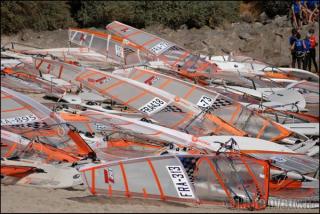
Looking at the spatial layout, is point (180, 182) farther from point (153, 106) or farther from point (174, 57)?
point (174, 57)

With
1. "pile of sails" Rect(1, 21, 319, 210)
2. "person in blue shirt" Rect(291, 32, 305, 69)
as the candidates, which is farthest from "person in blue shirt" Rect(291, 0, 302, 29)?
"pile of sails" Rect(1, 21, 319, 210)

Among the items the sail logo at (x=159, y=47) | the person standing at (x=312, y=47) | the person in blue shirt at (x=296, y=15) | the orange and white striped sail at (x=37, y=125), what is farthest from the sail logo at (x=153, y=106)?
the person in blue shirt at (x=296, y=15)

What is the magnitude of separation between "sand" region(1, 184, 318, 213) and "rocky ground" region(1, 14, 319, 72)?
13445mm

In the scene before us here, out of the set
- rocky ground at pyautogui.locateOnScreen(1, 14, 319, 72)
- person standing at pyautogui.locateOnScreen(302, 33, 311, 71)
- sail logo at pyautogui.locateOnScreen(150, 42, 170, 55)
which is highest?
sail logo at pyautogui.locateOnScreen(150, 42, 170, 55)

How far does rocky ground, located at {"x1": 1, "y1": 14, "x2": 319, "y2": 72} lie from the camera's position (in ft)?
69.1

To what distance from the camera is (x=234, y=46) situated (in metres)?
21.5

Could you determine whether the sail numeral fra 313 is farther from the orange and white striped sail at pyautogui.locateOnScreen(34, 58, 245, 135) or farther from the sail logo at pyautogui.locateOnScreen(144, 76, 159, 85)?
the sail logo at pyautogui.locateOnScreen(144, 76, 159, 85)

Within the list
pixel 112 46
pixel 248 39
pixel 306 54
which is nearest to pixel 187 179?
pixel 112 46

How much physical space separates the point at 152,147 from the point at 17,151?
2.10m

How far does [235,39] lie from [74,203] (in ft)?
51.6

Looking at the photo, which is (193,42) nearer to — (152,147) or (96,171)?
(152,147)


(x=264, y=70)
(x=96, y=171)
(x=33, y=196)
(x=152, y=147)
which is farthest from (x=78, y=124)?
(x=264, y=70)

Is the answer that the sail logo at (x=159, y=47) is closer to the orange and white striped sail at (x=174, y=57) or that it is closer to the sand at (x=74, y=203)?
the orange and white striped sail at (x=174, y=57)

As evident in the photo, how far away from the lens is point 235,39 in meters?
21.9
